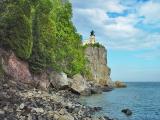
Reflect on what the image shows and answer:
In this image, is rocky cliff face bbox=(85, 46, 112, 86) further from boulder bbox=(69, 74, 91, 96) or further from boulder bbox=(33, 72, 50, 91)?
boulder bbox=(33, 72, 50, 91)

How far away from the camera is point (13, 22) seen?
50.6m

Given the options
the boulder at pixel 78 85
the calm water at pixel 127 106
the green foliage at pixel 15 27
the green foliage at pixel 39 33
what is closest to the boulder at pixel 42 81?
the green foliage at pixel 39 33

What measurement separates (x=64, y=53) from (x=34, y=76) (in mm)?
14523

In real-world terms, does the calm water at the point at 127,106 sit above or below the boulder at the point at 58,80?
below

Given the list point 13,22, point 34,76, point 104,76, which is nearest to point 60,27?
point 34,76

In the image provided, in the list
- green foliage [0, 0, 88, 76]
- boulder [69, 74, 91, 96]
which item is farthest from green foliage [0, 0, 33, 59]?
boulder [69, 74, 91, 96]

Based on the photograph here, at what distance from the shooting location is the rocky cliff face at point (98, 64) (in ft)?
458

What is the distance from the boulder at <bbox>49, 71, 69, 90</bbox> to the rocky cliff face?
69499mm

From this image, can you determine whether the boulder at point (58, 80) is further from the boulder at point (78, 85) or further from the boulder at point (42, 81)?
the boulder at point (78, 85)

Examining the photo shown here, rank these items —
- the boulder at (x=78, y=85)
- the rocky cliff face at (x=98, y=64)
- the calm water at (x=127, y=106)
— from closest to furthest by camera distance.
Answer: the calm water at (x=127, y=106) → the boulder at (x=78, y=85) → the rocky cliff face at (x=98, y=64)

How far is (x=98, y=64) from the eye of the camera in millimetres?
143875

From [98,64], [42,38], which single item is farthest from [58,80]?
[98,64]

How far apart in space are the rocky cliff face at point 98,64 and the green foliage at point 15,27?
85.3 meters

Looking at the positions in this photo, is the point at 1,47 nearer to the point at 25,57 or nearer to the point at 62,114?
the point at 25,57
